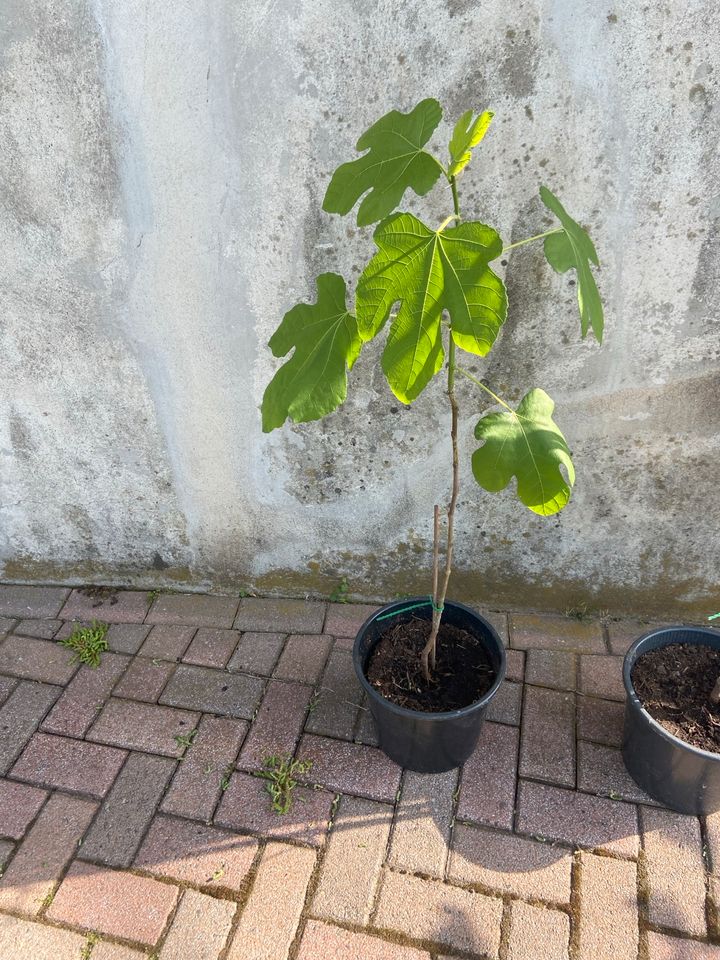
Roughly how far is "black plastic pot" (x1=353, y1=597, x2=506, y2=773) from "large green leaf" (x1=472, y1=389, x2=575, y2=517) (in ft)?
2.35

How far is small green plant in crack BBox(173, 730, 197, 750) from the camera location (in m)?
2.10

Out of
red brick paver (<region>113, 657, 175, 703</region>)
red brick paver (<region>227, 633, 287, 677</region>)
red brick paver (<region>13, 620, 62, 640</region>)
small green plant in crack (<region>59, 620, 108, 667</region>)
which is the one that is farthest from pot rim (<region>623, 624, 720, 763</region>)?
red brick paver (<region>13, 620, 62, 640</region>)

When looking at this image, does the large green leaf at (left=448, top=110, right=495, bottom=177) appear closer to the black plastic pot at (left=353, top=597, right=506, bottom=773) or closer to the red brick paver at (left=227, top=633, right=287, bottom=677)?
the black plastic pot at (left=353, top=597, right=506, bottom=773)

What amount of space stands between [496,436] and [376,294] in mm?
443

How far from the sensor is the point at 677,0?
62.7 inches

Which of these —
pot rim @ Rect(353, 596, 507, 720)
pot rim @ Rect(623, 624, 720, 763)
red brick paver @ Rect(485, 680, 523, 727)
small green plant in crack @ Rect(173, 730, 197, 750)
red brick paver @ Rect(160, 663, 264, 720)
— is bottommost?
red brick paver @ Rect(485, 680, 523, 727)

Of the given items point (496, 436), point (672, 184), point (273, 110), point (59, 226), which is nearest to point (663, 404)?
point (672, 184)

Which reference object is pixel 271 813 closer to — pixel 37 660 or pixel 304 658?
pixel 304 658

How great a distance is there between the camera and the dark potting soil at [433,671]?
6.46 feet

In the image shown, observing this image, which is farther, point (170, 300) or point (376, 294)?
point (170, 300)

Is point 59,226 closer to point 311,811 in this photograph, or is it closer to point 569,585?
point 311,811

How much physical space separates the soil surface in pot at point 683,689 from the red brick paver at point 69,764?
1697 millimetres

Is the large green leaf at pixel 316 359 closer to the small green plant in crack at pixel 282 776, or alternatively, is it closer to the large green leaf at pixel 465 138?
the large green leaf at pixel 465 138

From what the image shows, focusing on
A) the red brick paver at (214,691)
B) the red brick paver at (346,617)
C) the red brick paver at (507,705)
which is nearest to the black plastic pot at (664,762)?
the red brick paver at (507,705)
